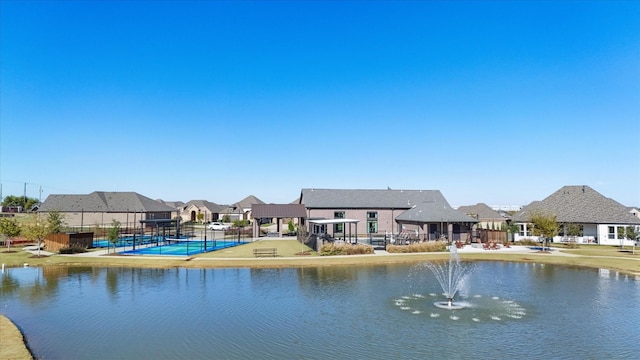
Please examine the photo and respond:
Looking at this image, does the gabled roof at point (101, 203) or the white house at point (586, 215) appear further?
the gabled roof at point (101, 203)

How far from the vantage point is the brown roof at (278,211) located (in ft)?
184

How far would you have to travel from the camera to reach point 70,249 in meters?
39.7

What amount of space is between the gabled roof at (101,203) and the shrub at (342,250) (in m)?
49.0

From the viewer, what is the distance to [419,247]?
38.8m

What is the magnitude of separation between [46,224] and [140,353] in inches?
1323

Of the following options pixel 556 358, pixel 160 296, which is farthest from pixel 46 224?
pixel 556 358

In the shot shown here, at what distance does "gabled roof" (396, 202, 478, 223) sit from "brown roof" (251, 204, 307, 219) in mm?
14335

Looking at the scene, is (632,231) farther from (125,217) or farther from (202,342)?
(125,217)

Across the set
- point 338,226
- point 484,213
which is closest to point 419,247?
point 338,226

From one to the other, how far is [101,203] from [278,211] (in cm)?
3933

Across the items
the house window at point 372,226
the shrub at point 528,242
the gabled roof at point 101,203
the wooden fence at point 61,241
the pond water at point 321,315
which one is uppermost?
the gabled roof at point 101,203

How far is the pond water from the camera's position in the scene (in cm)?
1421

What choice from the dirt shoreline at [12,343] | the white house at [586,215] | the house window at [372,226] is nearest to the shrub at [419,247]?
the white house at [586,215]

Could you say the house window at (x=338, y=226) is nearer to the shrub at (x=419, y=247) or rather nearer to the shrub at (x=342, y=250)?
the shrub at (x=419, y=247)
